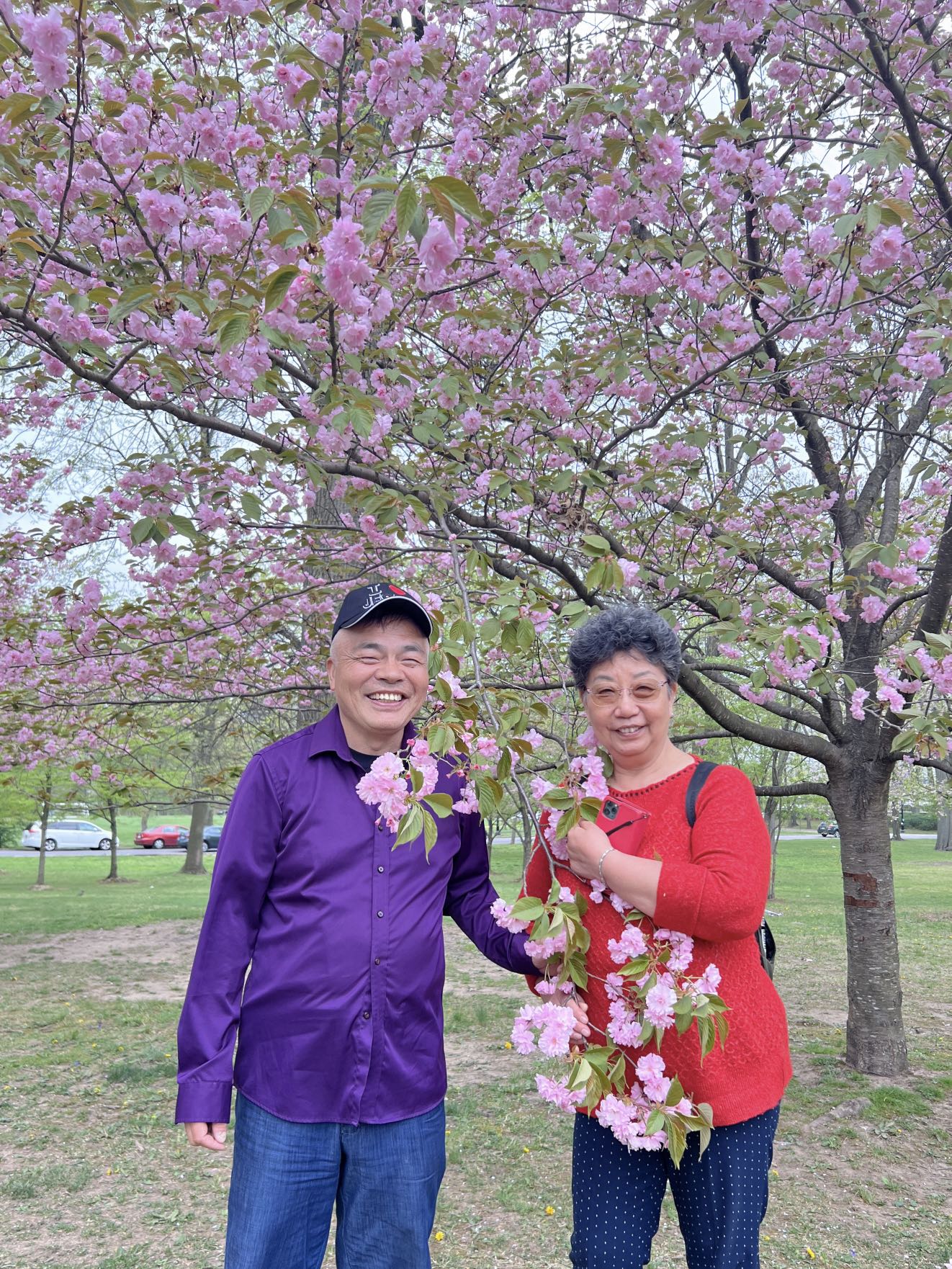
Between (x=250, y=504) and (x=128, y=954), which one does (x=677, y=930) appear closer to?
(x=250, y=504)

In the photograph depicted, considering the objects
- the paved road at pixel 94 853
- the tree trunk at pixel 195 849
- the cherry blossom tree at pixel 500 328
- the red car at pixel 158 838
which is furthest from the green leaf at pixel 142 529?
the red car at pixel 158 838

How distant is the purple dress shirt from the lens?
1.70 metres

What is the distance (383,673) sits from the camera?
5.95 ft

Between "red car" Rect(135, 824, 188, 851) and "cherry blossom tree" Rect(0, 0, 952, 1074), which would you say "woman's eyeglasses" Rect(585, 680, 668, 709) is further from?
"red car" Rect(135, 824, 188, 851)

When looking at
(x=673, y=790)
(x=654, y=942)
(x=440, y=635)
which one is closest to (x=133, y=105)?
(x=440, y=635)

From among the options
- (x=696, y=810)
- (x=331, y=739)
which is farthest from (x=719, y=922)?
(x=331, y=739)

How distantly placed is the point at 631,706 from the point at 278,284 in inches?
43.4

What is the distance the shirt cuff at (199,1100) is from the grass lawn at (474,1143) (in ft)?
6.28

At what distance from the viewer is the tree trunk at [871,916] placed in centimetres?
499

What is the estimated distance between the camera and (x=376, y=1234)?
1725mm

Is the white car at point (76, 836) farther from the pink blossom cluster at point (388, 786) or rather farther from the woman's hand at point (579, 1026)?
the pink blossom cluster at point (388, 786)

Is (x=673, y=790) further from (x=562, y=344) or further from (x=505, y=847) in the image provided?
(x=505, y=847)

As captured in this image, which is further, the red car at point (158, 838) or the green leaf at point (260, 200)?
the red car at point (158, 838)

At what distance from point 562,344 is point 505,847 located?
82.3ft
